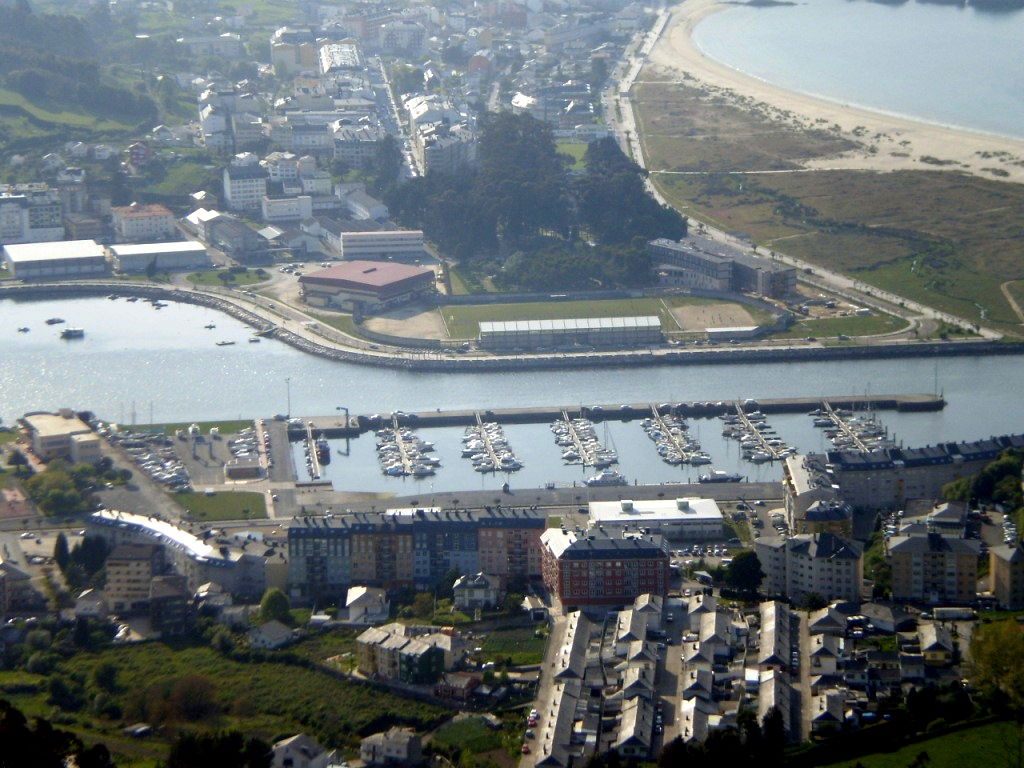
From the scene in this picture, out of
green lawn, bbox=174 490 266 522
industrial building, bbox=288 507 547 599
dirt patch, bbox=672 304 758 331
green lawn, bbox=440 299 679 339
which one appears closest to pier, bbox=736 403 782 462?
dirt patch, bbox=672 304 758 331

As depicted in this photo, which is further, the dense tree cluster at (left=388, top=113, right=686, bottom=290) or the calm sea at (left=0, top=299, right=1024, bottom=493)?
the dense tree cluster at (left=388, top=113, right=686, bottom=290)

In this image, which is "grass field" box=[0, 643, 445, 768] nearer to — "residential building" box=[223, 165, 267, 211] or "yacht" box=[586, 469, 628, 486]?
"yacht" box=[586, 469, 628, 486]

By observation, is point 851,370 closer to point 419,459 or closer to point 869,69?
point 419,459

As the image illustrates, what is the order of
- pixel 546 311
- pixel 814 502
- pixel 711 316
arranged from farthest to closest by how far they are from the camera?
pixel 546 311 → pixel 711 316 → pixel 814 502

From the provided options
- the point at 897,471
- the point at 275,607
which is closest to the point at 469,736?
the point at 275,607

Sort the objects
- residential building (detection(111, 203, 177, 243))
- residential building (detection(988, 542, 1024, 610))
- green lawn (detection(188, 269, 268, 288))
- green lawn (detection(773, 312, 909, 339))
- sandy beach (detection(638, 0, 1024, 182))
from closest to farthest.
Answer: residential building (detection(988, 542, 1024, 610)) < green lawn (detection(773, 312, 909, 339)) < green lawn (detection(188, 269, 268, 288)) < residential building (detection(111, 203, 177, 243)) < sandy beach (detection(638, 0, 1024, 182))

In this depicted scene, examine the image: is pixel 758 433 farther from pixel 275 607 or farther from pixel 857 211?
pixel 857 211
